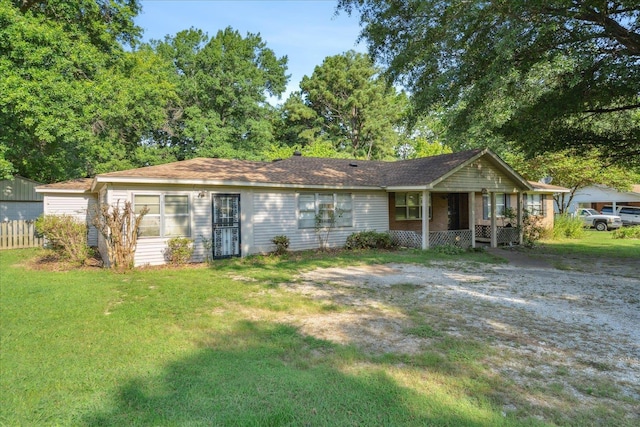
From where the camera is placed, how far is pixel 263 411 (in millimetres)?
3121

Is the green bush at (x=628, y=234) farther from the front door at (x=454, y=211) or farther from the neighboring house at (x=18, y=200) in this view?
the neighboring house at (x=18, y=200)

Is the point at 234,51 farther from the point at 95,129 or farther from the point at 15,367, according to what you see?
the point at 15,367

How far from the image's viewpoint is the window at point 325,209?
1398 centimetres

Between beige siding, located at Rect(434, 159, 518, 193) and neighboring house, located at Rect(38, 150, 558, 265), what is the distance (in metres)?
0.04

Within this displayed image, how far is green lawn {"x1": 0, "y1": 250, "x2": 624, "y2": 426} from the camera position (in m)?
3.08

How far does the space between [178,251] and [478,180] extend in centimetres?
1202

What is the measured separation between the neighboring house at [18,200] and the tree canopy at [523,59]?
1946 cm

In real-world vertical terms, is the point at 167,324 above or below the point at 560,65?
below

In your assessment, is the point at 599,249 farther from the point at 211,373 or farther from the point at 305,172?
the point at 211,373

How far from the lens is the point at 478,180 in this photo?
15422 millimetres

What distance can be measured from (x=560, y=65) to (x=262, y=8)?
33.1 feet

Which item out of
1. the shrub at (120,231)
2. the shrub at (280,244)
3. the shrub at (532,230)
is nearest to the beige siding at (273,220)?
the shrub at (280,244)

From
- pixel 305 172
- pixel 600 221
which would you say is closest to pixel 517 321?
pixel 305 172

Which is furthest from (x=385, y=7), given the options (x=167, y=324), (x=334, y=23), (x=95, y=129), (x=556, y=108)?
(x=95, y=129)
